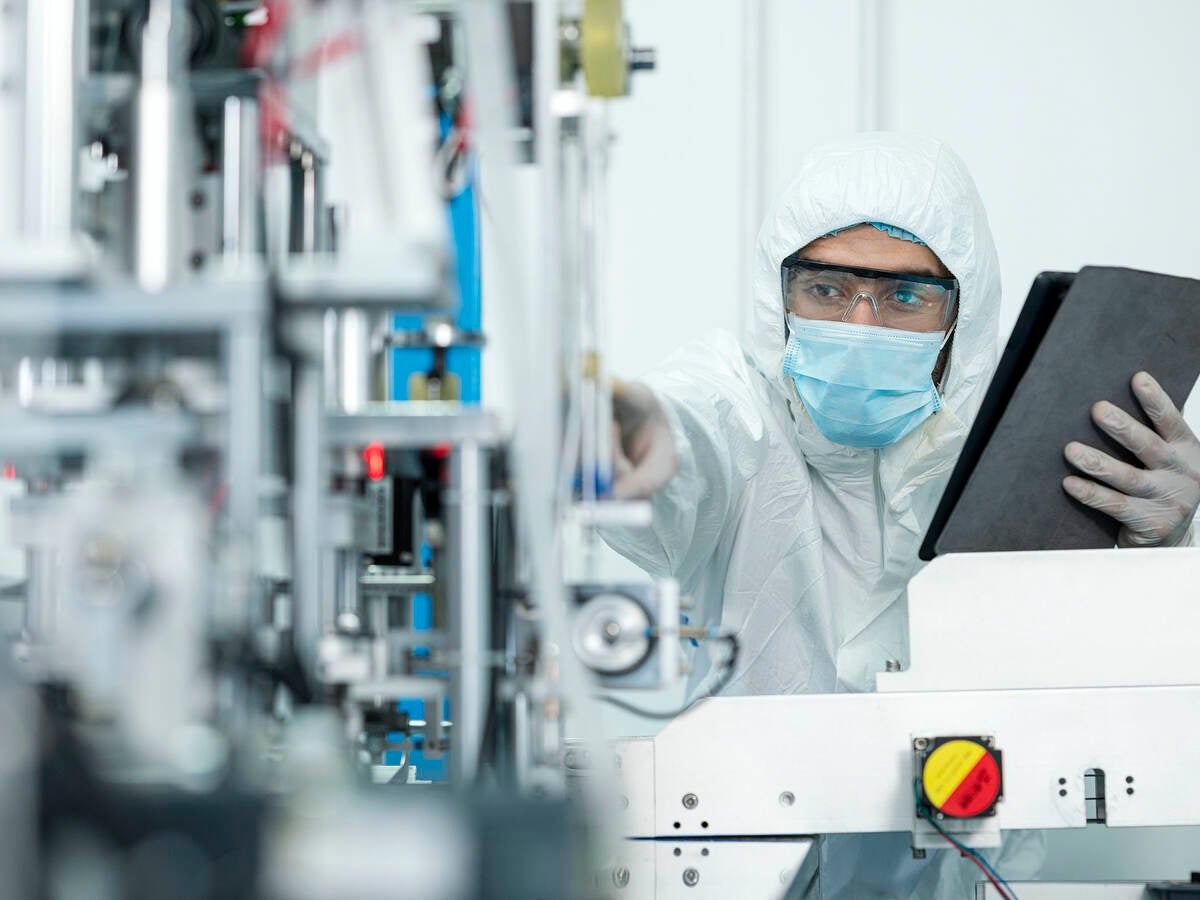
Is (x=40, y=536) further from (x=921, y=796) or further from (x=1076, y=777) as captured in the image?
(x=1076, y=777)

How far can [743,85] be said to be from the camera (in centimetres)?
245

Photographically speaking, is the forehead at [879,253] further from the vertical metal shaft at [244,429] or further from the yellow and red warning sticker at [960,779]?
the vertical metal shaft at [244,429]

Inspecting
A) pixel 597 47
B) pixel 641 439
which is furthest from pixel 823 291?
pixel 597 47

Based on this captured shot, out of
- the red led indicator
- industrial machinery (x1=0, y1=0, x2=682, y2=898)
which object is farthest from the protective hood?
the red led indicator

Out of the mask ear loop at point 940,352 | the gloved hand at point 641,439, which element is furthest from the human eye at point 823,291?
the gloved hand at point 641,439

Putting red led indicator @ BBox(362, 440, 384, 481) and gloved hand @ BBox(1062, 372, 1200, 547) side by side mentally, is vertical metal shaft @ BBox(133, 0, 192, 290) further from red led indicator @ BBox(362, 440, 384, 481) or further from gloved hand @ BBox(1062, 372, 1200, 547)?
gloved hand @ BBox(1062, 372, 1200, 547)

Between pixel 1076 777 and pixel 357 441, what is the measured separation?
0.73 m

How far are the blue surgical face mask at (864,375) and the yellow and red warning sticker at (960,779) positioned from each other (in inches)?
23.3

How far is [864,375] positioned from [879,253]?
0.64ft

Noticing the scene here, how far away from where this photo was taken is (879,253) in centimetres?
167

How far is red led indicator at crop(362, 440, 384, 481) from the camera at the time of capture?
88 centimetres

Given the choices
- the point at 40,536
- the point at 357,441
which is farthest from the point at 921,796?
the point at 40,536

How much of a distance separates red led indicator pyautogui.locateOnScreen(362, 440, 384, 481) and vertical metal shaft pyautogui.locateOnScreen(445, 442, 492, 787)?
0.28 feet

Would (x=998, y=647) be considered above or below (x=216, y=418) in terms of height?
below
